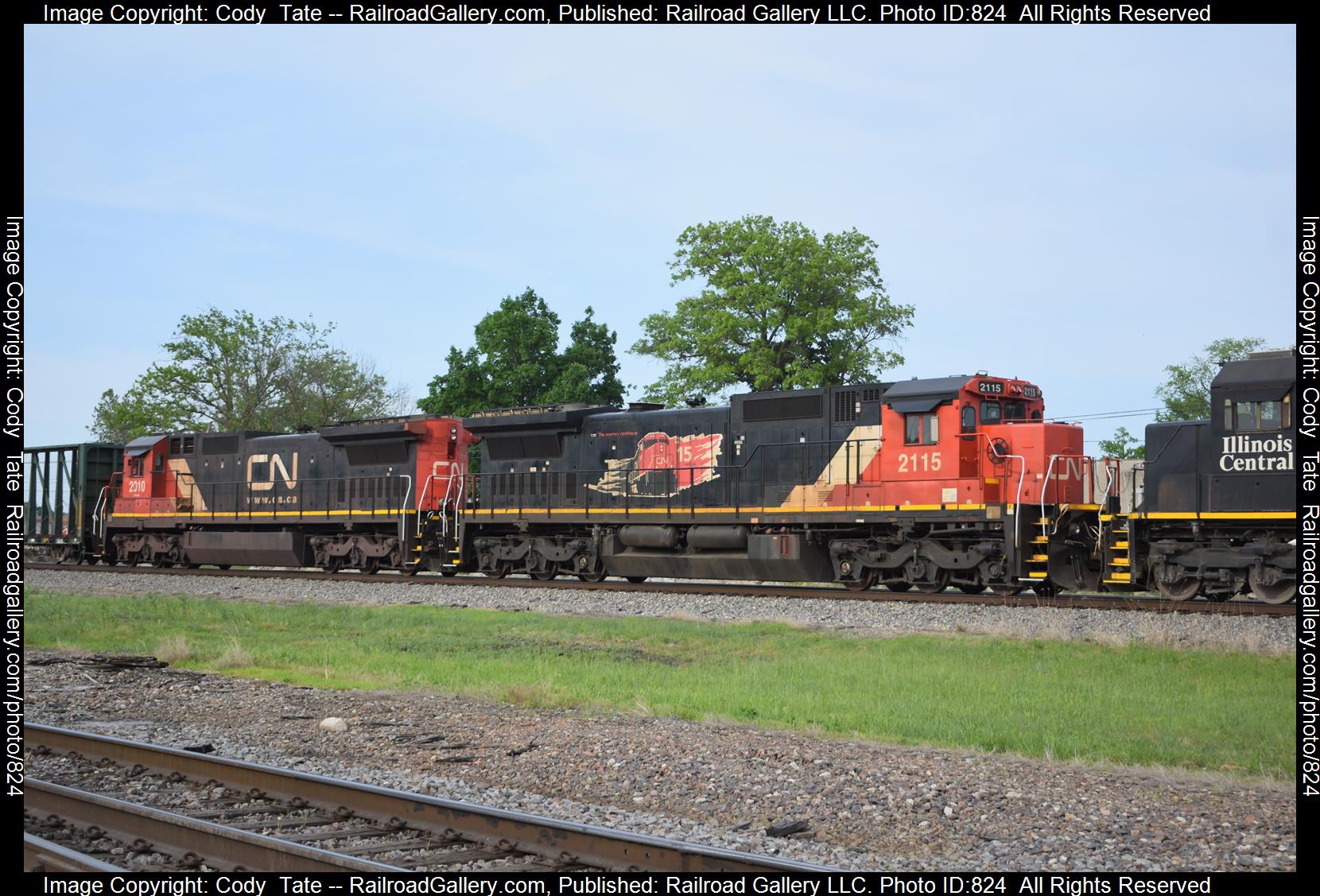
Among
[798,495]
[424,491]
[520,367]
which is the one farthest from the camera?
[520,367]

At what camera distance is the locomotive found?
1575 centimetres

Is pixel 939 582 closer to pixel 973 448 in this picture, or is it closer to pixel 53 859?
pixel 973 448

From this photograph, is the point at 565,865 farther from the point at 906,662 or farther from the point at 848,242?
the point at 848,242

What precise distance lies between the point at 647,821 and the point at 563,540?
681 inches

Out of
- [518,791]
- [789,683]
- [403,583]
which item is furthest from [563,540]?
[518,791]

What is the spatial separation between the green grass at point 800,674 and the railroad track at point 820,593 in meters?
2.99

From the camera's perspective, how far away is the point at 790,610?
16.9m

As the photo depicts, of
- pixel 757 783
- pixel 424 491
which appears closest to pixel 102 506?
pixel 424 491

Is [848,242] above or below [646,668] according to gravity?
above

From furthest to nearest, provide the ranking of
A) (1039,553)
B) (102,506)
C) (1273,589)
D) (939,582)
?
1. (102,506)
2. (939,582)
3. (1039,553)
4. (1273,589)

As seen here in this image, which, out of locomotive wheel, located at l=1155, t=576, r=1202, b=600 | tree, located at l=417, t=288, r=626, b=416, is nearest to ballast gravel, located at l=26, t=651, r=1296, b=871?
locomotive wheel, located at l=1155, t=576, r=1202, b=600

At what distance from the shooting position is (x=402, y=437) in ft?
84.3

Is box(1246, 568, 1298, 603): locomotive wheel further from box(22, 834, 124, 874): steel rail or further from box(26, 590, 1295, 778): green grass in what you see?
box(22, 834, 124, 874): steel rail

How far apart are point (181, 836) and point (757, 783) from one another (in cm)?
325
